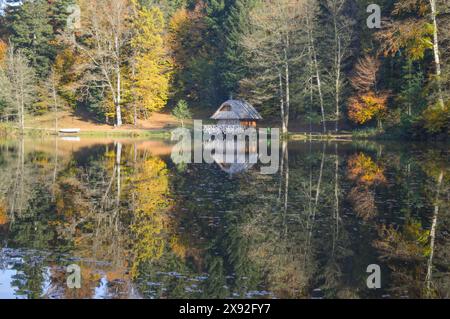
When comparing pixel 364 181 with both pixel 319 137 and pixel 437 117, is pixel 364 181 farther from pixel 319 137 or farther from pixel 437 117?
pixel 319 137

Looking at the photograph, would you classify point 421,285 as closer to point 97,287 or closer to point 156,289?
point 156,289

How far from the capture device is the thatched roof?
52.6m

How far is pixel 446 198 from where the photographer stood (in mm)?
16625

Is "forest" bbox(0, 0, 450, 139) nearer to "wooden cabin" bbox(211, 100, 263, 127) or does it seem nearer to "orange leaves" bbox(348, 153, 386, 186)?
"wooden cabin" bbox(211, 100, 263, 127)

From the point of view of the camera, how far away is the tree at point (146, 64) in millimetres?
57406

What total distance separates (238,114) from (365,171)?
29820 millimetres

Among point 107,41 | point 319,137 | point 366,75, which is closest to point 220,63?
point 107,41

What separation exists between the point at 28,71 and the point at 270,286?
163 ft

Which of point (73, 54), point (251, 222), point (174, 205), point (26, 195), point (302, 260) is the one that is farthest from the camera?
point (73, 54)

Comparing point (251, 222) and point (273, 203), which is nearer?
point (251, 222)

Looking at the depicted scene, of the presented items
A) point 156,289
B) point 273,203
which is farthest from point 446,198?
point 156,289

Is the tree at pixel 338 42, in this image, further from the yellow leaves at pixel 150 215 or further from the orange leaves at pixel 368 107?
the yellow leaves at pixel 150 215

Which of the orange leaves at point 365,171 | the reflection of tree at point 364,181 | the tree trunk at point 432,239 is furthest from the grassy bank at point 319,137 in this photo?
the tree trunk at point 432,239

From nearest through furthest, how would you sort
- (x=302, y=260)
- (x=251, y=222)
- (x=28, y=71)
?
1. (x=302, y=260)
2. (x=251, y=222)
3. (x=28, y=71)
